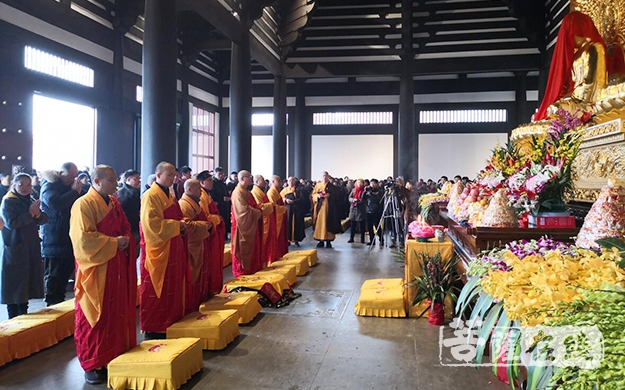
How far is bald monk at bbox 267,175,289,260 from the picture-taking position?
24.8 ft

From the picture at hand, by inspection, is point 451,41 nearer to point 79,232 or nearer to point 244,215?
point 244,215

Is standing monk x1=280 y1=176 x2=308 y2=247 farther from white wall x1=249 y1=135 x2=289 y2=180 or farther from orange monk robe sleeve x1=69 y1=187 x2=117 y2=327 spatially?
white wall x1=249 y1=135 x2=289 y2=180

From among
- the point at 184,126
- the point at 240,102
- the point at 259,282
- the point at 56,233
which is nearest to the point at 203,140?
the point at 184,126

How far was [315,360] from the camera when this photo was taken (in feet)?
11.7

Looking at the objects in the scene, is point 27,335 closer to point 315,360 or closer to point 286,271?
point 315,360

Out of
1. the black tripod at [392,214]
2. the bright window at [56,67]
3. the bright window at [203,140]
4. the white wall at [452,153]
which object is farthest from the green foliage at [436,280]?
the white wall at [452,153]

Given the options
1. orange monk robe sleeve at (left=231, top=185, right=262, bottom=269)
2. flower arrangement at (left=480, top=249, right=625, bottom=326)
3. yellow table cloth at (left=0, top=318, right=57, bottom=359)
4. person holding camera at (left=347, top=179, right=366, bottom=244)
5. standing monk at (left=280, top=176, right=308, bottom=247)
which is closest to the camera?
flower arrangement at (left=480, top=249, right=625, bottom=326)

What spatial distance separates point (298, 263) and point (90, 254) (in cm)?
369

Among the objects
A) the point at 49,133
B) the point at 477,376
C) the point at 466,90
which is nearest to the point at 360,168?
the point at 466,90

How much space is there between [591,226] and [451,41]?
12.0m

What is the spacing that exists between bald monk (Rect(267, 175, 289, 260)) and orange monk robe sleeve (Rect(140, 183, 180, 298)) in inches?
137

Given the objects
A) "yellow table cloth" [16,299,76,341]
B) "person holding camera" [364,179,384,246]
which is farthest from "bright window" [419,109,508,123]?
"yellow table cloth" [16,299,76,341]

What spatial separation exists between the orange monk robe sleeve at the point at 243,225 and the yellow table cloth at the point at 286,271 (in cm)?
31

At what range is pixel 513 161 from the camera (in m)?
4.55
